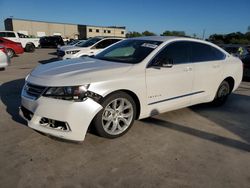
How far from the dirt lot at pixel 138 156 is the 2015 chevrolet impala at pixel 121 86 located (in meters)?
0.29

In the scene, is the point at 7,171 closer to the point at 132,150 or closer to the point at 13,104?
the point at 132,150

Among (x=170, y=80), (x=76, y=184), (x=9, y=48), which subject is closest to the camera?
(x=76, y=184)

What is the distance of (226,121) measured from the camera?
4.54 m

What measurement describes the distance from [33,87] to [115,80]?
3.87 ft

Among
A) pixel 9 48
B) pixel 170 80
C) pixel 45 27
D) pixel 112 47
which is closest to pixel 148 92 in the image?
pixel 170 80

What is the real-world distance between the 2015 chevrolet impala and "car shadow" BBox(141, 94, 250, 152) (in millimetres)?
342

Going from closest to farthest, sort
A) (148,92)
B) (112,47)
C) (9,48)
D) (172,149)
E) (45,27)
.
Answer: (172,149) → (148,92) → (112,47) → (9,48) → (45,27)

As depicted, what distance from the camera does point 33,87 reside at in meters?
3.39

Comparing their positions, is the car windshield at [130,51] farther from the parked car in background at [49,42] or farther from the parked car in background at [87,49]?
the parked car in background at [49,42]

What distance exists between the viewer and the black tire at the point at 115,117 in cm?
333

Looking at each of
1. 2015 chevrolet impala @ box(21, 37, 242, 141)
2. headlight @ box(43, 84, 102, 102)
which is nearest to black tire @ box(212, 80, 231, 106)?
2015 chevrolet impala @ box(21, 37, 242, 141)

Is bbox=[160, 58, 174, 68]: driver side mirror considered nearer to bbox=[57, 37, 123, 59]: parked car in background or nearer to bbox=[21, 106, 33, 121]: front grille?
bbox=[21, 106, 33, 121]: front grille

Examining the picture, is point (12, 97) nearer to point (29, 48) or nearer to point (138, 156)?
point (138, 156)

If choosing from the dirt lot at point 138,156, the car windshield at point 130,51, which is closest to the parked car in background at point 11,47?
the dirt lot at point 138,156
